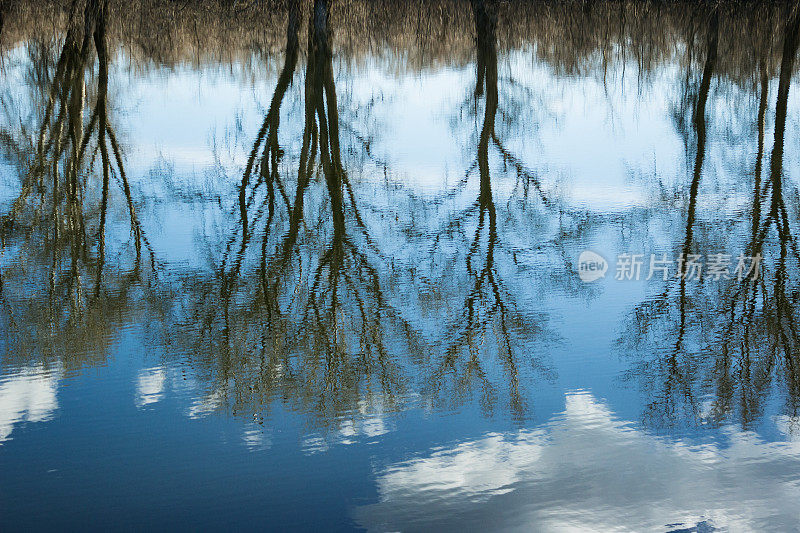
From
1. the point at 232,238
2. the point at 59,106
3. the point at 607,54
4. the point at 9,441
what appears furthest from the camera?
the point at 607,54

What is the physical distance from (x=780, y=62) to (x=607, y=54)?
4057 mm

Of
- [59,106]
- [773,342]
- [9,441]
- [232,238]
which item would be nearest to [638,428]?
[773,342]

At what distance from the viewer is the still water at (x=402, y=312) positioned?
508cm

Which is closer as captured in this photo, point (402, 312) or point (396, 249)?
point (402, 312)

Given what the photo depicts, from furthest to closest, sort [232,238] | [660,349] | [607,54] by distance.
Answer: [607,54] < [232,238] < [660,349]

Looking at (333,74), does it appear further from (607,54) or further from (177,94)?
(607,54)

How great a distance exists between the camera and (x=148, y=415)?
5.93m

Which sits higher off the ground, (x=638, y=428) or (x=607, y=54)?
(x=607, y=54)

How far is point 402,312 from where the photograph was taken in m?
7.75

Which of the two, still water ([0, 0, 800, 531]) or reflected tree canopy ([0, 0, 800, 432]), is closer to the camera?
still water ([0, 0, 800, 531])

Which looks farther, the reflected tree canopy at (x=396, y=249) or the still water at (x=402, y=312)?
the reflected tree canopy at (x=396, y=249)

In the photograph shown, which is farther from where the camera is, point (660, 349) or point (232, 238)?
point (232, 238)

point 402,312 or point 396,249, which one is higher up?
point 396,249

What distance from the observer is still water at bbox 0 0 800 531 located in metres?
5.08
